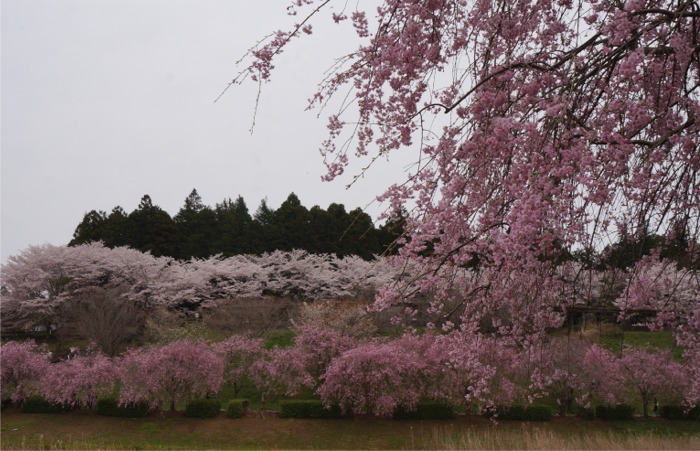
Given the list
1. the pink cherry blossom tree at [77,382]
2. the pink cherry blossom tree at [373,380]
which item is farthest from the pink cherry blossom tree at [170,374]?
the pink cherry blossom tree at [373,380]

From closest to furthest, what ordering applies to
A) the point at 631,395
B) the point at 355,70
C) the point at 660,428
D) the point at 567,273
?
1. the point at 355,70
2. the point at 567,273
3. the point at 660,428
4. the point at 631,395

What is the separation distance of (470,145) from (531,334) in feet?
6.73

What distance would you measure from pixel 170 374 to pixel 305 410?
326cm

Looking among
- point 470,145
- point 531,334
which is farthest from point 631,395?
point 470,145

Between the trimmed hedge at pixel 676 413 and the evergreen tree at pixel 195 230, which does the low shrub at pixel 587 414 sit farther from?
the evergreen tree at pixel 195 230

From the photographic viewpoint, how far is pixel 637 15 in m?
2.63

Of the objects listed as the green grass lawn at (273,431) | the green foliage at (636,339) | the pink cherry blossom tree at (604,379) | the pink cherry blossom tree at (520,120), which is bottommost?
the green grass lawn at (273,431)

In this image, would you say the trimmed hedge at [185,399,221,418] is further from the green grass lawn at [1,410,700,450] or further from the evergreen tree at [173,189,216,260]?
the evergreen tree at [173,189,216,260]

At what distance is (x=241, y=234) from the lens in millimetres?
30562

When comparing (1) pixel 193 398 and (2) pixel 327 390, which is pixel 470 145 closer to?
(2) pixel 327 390

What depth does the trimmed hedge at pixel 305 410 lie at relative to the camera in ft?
41.1

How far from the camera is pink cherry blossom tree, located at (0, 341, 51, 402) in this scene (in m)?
13.4

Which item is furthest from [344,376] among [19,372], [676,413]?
[19,372]

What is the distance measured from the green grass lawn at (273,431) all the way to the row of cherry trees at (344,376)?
1.54ft
